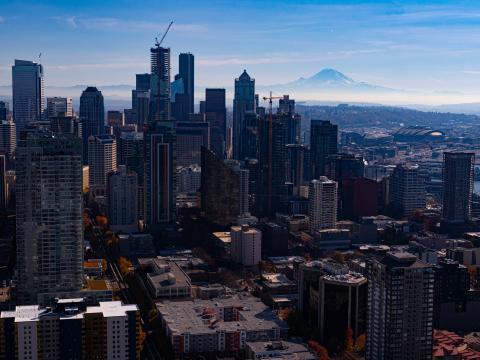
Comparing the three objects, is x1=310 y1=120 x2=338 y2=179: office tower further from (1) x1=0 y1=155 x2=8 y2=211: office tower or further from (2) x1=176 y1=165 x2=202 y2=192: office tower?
(1) x1=0 y1=155 x2=8 y2=211: office tower

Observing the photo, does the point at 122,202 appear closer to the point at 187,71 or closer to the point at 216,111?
the point at 216,111

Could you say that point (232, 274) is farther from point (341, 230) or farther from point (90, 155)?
point (90, 155)

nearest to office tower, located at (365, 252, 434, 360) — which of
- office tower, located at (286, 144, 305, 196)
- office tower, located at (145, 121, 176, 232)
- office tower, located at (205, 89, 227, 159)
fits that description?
office tower, located at (145, 121, 176, 232)

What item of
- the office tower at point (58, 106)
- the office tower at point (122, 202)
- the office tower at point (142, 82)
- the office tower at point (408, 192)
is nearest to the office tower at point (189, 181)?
the office tower at point (122, 202)

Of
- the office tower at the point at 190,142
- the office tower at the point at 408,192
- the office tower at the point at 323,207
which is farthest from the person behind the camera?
the office tower at the point at 190,142

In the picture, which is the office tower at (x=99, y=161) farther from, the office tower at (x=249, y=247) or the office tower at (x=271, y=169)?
the office tower at (x=249, y=247)
